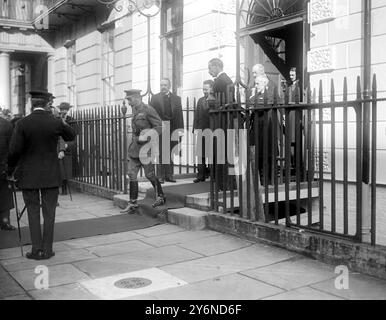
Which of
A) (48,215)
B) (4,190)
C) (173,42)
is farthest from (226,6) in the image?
(48,215)

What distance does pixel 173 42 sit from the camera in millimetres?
12086

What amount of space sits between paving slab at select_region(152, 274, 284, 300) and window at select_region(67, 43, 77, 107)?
47.6ft

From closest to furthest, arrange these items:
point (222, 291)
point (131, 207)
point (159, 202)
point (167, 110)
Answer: point (222, 291) < point (159, 202) < point (131, 207) < point (167, 110)

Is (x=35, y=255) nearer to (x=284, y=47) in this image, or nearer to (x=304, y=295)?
(x=304, y=295)

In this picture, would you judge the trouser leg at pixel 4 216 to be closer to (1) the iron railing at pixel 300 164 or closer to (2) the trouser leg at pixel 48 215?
(2) the trouser leg at pixel 48 215

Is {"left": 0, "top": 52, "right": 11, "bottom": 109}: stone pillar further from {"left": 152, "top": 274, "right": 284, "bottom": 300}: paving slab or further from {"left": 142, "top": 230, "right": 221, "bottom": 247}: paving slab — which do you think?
{"left": 152, "top": 274, "right": 284, "bottom": 300}: paving slab

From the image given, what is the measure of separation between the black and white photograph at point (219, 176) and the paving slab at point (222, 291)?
2cm

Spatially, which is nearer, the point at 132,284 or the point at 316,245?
the point at 132,284

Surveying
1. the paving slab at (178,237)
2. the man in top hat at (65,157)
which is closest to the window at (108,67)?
the man in top hat at (65,157)

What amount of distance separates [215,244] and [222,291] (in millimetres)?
1613

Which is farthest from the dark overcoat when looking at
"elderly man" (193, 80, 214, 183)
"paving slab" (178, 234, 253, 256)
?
"elderly man" (193, 80, 214, 183)

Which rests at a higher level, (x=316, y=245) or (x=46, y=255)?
(x=316, y=245)
